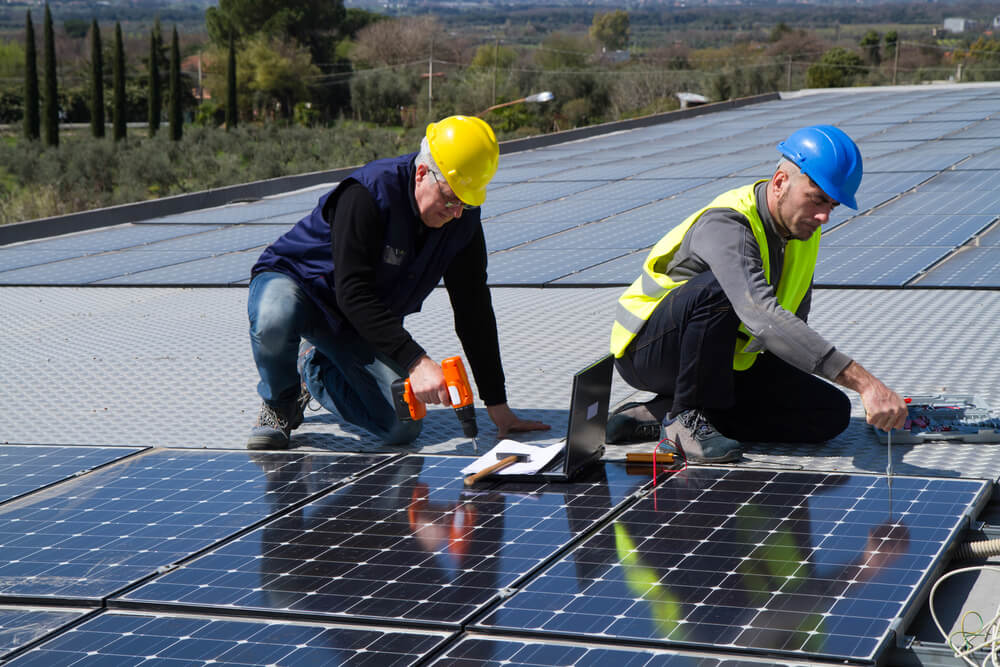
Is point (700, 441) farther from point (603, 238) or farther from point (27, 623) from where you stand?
point (603, 238)

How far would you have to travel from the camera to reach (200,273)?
28.6 feet

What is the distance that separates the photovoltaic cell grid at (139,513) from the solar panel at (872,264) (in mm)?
4036

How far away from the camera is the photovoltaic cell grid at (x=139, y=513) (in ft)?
10.7

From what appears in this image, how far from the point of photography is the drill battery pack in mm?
4266

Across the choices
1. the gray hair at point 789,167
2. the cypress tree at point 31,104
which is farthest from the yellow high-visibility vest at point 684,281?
the cypress tree at point 31,104

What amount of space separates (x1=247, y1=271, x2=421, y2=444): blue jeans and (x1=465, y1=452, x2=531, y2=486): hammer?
26.5 inches

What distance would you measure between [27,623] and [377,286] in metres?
1.96

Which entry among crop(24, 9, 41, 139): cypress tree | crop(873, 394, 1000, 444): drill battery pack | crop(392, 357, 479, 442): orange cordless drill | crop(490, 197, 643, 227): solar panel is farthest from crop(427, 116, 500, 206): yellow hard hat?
crop(24, 9, 41, 139): cypress tree

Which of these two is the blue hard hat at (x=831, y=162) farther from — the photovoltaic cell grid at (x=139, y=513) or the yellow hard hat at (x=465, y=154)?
the photovoltaic cell grid at (x=139, y=513)

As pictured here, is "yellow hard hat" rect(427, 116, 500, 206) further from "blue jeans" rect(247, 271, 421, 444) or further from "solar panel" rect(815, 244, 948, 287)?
"solar panel" rect(815, 244, 948, 287)

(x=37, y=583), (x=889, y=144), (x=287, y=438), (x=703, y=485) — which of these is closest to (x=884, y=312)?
(x=703, y=485)

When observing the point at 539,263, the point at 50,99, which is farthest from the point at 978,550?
the point at 50,99

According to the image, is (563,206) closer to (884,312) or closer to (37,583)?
(884,312)

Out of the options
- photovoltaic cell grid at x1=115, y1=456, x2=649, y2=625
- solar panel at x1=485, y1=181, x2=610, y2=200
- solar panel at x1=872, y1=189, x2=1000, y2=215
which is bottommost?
photovoltaic cell grid at x1=115, y1=456, x2=649, y2=625
